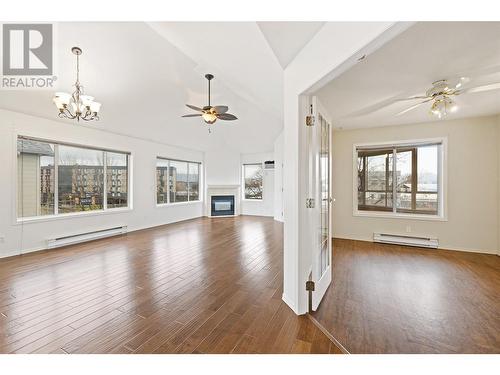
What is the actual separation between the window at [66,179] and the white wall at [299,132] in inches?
192

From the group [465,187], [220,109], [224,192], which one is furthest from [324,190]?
[224,192]

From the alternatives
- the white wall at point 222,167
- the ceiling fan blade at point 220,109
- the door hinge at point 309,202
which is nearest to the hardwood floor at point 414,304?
the door hinge at point 309,202

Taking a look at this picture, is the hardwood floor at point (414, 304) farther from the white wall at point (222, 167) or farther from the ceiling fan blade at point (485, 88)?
the white wall at point (222, 167)

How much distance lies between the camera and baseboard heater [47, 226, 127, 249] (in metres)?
4.07

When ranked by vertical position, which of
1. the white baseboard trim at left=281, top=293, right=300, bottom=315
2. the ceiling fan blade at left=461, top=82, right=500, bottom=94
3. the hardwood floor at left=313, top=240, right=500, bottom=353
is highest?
the ceiling fan blade at left=461, top=82, right=500, bottom=94

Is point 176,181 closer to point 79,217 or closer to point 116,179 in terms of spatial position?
point 116,179

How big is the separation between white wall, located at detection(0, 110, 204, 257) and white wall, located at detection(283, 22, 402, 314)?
4.68 meters

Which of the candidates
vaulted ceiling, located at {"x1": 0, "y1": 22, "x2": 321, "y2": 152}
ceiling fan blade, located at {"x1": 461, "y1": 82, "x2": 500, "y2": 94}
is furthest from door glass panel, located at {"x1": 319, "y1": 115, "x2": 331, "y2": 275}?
ceiling fan blade, located at {"x1": 461, "y1": 82, "x2": 500, "y2": 94}

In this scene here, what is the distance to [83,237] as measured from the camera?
4.49 metres

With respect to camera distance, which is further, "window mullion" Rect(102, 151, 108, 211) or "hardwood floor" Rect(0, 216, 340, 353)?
"window mullion" Rect(102, 151, 108, 211)

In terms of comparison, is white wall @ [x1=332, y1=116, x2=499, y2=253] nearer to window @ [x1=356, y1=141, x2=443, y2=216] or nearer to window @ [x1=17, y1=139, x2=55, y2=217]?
window @ [x1=356, y1=141, x2=443, y2=216]
